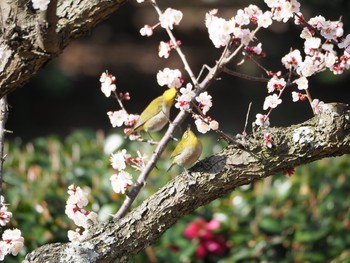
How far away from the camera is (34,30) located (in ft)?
6.81

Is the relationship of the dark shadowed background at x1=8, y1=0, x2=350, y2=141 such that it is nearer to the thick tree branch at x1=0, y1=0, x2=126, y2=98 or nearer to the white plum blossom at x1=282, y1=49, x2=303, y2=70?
the white plum blossom at x1=282, y1=49, x2=303, y2=70

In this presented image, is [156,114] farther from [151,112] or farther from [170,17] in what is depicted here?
[170,17]

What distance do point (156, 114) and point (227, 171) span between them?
1.45 feet

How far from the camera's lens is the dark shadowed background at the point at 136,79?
9641 mm

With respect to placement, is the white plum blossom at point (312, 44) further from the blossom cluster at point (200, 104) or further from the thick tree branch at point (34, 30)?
the thick tree branch at point (34, 30)

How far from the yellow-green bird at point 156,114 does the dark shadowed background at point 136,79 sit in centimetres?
612

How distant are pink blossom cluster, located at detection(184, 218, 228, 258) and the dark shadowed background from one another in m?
4.75

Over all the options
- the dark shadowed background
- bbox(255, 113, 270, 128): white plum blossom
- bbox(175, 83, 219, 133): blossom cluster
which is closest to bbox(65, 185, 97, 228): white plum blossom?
bbox(175, 83, 219, 133): blossom cluster

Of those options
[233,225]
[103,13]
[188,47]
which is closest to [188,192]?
[103,13]

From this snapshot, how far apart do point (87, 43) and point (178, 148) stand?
9867 millimetres

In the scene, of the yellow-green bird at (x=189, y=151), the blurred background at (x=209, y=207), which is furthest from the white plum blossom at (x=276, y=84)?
the blurred background at (x=209, y=207)

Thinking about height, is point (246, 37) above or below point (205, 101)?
above

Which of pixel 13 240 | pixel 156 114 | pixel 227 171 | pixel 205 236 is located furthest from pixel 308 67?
pixel 205 236

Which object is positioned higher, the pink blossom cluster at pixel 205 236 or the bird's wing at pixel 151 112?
the bird's wing at pixel 151 112
